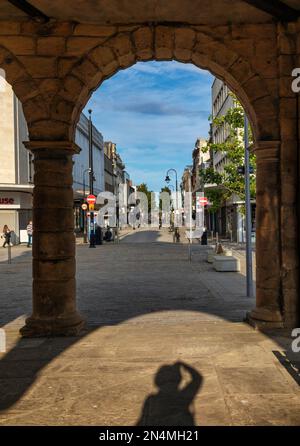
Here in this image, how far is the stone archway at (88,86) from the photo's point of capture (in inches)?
297

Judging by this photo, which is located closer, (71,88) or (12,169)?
(71,88)

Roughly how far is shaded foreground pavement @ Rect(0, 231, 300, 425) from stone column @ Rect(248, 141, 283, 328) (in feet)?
1.45

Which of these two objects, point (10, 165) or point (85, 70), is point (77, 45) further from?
point (10, 165)

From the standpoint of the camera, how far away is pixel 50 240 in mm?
7605

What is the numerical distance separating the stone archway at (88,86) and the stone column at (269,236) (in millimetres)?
17

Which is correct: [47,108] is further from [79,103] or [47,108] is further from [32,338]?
[32,338]

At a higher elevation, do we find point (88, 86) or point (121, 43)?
point (121, 43)

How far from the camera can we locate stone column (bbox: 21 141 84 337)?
759 cm

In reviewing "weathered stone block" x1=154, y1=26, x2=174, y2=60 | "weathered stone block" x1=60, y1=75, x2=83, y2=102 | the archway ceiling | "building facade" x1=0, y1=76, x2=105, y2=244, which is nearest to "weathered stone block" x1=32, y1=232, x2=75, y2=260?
"weathered stone block" x1=60, y1=75, x2=83, y2=102

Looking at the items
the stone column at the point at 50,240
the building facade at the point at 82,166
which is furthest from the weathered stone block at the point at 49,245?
the building facade at the point at 82,166

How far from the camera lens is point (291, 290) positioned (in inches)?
300

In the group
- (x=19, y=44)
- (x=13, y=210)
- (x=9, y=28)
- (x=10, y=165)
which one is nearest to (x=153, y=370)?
(x=19, y=44)

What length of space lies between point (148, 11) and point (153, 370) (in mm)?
5420

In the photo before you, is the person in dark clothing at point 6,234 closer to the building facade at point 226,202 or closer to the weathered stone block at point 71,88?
the building facade at point 226,202
